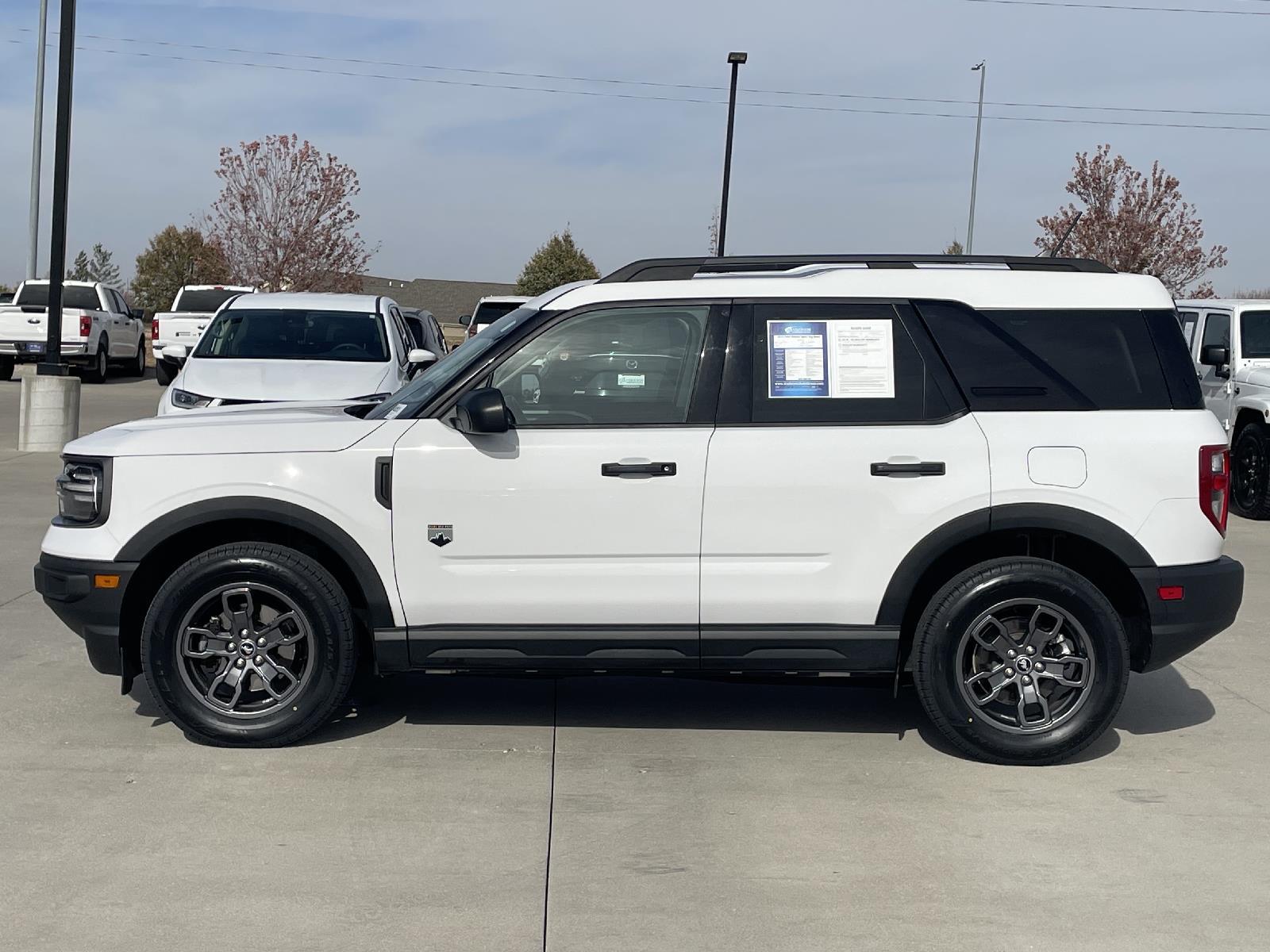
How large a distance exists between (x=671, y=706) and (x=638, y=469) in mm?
1419

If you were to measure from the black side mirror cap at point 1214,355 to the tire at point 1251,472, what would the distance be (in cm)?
65

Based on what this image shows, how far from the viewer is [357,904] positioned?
4.16 meters

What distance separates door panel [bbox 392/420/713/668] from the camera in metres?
5.43

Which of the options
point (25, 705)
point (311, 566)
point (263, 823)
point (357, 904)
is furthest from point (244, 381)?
point (357, 904)

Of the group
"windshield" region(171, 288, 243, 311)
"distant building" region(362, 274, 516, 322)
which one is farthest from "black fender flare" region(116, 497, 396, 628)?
Result: "distant building" region(362, 274, 516, 322)

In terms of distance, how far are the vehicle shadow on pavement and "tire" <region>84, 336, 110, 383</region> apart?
75.4 feet

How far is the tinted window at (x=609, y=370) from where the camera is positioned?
5543 millimetres

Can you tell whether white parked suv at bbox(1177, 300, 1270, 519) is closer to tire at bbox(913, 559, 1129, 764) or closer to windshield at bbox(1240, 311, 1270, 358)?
windshield at bbox(1240, 311, 1270, 358)

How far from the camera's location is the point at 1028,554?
577cm

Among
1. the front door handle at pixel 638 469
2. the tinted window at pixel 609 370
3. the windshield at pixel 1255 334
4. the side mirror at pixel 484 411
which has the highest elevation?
the windshield at pixel 1255 334

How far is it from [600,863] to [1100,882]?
1490 millimetres

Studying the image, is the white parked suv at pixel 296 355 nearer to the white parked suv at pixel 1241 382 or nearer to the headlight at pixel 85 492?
the headlight at pixel 85 492

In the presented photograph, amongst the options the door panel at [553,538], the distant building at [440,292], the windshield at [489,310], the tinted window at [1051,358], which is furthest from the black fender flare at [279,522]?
the distant building at [440,292]

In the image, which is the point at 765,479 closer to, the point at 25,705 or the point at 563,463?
the point at 563,463
